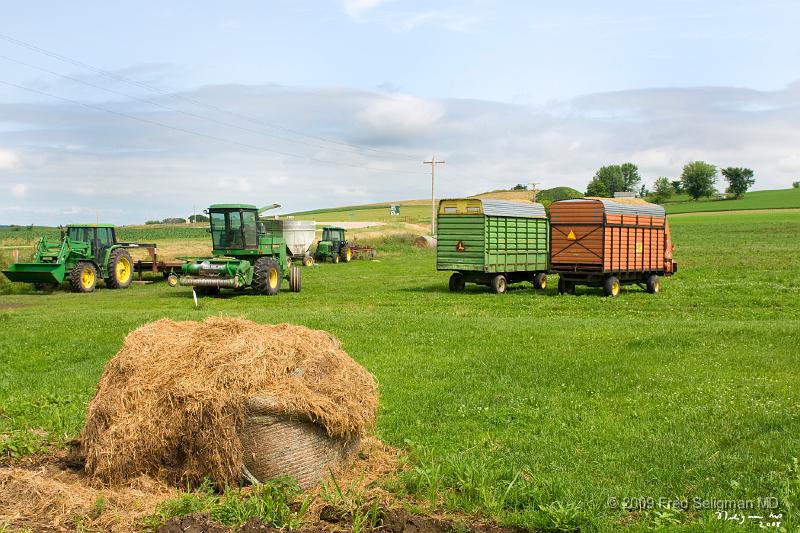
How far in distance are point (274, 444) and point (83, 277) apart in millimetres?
23881

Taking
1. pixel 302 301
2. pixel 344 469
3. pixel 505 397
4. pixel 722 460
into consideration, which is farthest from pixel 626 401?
pixel 302 301

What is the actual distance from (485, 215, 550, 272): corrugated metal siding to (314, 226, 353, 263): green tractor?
65.7 ft

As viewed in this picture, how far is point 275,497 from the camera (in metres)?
5.63

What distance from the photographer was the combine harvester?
2656 cm

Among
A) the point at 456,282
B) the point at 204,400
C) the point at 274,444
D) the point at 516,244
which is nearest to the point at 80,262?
the point at 456,282

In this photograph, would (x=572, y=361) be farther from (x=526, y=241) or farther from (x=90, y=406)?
(x=526, y=241)

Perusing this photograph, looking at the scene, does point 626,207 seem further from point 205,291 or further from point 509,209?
point 205,291

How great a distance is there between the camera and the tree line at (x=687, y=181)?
413 feet

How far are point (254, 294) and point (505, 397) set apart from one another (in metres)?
17.6

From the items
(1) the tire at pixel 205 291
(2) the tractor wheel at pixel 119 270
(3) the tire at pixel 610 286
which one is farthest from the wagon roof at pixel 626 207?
(2) the tractor wheel at pixel 119 270

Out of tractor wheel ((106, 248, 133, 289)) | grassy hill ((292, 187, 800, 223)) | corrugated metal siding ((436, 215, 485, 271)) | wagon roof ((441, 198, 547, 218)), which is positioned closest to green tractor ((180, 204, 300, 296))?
tractor wheel ((106, 248, 133, 289))

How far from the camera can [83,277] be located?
89.0 feet

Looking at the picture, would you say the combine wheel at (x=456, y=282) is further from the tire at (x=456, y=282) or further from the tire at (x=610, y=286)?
the tire at (x=610, y=286)

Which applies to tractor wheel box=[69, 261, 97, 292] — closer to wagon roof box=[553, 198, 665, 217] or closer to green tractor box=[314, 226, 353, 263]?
wagon roof box=[553, 198, 665, 217]
